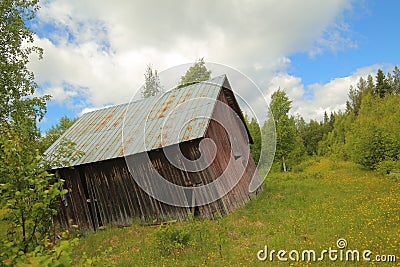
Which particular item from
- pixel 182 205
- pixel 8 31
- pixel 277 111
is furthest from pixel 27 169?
pixel 277 111

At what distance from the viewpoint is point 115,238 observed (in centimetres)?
1066

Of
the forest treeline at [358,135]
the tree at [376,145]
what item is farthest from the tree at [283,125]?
the tree at [376,145]

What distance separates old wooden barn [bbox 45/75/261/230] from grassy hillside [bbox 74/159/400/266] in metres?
0.81

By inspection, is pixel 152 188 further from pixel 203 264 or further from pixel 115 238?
pixel 203 264

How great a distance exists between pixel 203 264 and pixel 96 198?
24.1ft

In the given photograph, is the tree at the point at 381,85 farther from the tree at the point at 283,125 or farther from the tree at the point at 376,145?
the tree at the point at 376,145

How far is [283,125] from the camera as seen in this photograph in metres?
27.4

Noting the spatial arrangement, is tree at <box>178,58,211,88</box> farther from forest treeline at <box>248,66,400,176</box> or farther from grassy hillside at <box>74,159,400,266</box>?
grassy hillside at <box>74,159,400,266</box>

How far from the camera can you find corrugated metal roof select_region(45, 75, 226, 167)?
35.8 feet

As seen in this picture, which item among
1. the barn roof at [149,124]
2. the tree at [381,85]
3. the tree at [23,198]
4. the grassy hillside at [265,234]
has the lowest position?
the grassy hillside at [265,234]

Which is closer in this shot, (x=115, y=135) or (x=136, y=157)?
(x=136, y=157)

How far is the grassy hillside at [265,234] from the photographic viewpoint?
716cm

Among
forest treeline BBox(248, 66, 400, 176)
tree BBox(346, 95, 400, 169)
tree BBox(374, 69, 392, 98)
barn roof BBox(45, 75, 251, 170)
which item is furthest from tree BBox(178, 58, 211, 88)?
tree BBox(374, 69, 392, 98)

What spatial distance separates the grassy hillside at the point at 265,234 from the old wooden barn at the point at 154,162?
805 millimetres
